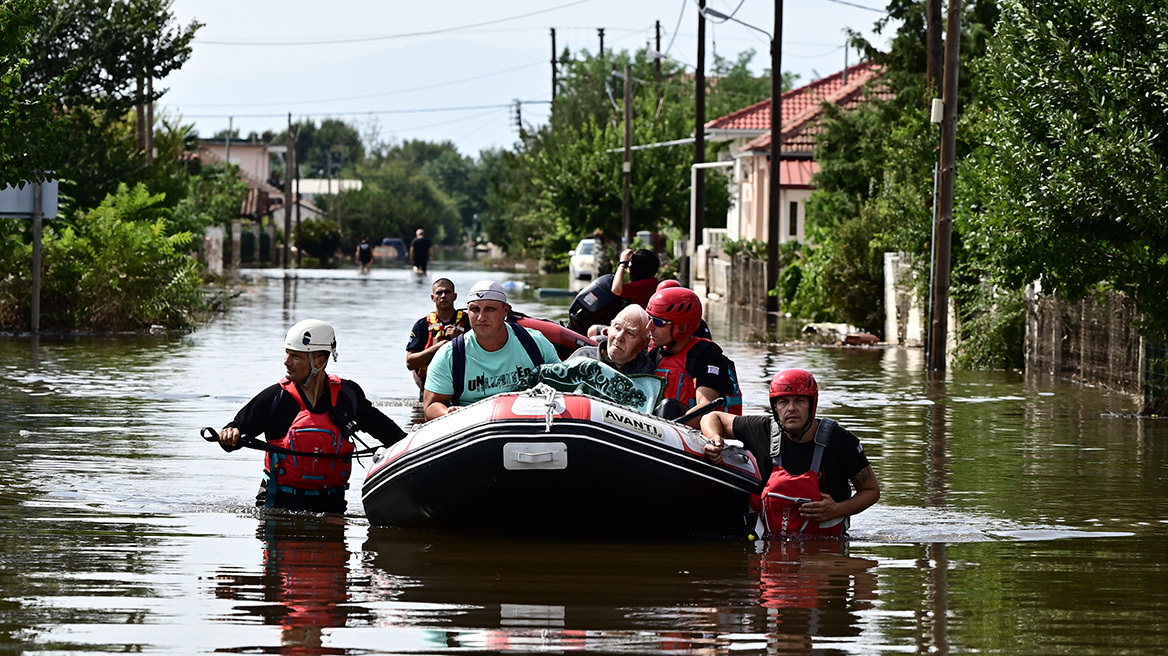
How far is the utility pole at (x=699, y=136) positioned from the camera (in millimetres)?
51656

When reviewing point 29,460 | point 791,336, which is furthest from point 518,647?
point 791,336

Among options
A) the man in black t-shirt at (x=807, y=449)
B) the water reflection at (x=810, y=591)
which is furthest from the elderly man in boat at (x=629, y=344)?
the water reflection at (x=810, y=591)

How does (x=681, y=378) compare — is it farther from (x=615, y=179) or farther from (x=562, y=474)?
(x=615, y=179)

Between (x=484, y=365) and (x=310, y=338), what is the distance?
1099 millimetres

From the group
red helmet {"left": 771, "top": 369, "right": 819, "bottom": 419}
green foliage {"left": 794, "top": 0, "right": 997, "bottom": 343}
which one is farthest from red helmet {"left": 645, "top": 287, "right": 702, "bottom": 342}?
green foliage {"left": 794, "top": 0, "right": 997, "bottom": 343}

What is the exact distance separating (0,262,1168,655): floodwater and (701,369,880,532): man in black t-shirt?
323 mm

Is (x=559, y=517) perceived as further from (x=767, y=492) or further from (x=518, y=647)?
(x=518, y=647)

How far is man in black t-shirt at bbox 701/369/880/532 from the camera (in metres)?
10.3

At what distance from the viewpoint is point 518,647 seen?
7.91 meters

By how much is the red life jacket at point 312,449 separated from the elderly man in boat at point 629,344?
150 cm

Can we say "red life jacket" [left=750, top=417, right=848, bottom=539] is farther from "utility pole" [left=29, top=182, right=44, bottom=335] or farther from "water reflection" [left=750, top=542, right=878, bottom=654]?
"utility pole" [left=29, top=182, right=44, bottom=335]

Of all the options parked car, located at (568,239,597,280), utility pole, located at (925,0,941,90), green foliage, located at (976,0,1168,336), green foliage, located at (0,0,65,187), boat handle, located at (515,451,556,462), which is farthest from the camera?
parked car, located at (568,239,597,280)

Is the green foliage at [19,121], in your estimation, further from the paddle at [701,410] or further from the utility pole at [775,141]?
the utility pole at [775,141]

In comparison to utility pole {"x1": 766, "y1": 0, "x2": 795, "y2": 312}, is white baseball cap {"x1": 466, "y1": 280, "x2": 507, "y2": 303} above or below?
below
